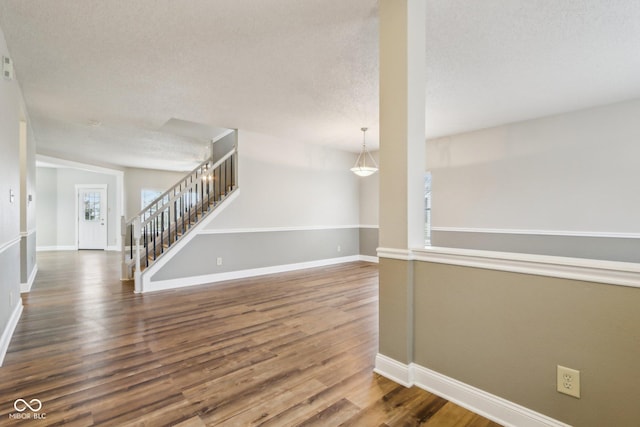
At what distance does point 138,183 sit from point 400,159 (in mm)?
10227

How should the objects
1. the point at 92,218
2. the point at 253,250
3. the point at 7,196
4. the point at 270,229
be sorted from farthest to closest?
the point at 92,218, the point at 270,229, the point at 253,250, the point at 7,196

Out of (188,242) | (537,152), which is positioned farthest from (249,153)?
(537,152)

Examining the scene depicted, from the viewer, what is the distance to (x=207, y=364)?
230 centimetres

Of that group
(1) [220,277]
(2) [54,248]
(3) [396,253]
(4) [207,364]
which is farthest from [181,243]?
(2) [54,248]

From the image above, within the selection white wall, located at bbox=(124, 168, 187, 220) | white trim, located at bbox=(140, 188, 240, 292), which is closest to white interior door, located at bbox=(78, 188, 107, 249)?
white wall, located at bbox=(124, 168, 187, 220)

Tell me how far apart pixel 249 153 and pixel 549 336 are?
5.00m

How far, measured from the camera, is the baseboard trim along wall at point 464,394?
155 centimetres

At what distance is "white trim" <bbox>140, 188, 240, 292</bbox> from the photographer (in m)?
4.42

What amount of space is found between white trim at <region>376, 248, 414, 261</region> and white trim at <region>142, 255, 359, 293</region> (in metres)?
3.74

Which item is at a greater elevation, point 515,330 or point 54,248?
point 515,330

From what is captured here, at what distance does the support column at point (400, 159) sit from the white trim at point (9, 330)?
3.04m

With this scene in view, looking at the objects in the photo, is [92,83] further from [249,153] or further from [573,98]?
[573,98]

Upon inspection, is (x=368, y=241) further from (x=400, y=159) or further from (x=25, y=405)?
(x=25, y=405)

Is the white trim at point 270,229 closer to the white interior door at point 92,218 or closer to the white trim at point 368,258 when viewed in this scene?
the white trim at point 368,258
